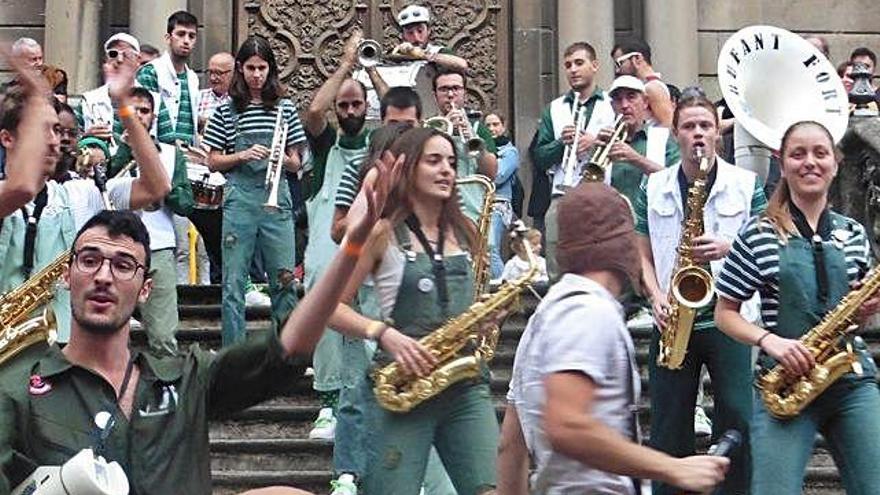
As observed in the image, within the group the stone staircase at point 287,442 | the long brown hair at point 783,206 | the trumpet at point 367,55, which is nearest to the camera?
the long brown hair at point 783,206

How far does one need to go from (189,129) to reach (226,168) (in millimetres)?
1792

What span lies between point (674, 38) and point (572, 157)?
18.4 feet

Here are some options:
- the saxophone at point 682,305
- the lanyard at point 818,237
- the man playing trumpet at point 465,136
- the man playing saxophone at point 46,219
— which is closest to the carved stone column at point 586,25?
the man playing trumpet at point 465,136

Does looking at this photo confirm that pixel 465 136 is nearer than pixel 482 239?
No

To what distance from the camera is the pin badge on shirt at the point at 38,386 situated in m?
5.60

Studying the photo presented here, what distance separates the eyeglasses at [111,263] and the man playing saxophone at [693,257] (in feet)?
11.5

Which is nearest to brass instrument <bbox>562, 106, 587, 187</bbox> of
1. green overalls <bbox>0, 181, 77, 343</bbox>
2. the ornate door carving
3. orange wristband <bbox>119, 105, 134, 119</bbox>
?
green overalls <bbox>0, 181, 77, 343</bbox>

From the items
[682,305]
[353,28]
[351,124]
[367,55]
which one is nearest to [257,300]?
[367,55]

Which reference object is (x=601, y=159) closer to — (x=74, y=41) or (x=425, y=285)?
(x=425, y=285)

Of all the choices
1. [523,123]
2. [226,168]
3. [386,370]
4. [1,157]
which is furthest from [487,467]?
[523,123]

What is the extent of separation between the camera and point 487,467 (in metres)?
7.24

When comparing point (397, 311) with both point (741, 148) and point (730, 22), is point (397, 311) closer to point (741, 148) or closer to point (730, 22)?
point (741, 148)

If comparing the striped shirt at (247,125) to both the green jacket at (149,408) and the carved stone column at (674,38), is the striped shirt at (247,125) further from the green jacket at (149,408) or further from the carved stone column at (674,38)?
the carved stone column at (674,38)

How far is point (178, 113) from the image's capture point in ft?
41.7
